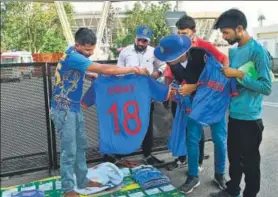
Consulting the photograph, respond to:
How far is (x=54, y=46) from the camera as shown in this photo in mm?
33906

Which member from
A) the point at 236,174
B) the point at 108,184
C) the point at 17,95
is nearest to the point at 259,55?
the point at 236,174

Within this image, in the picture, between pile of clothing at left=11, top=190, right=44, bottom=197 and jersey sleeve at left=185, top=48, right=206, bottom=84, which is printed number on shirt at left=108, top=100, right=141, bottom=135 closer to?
jersey sleeve at left=185, top=48, right=206, bottom=84

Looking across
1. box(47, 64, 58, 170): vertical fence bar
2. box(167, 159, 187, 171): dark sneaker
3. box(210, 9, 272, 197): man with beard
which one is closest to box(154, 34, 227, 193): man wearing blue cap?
box(210, 9, 272, 197): man with beard

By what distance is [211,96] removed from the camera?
3.18m

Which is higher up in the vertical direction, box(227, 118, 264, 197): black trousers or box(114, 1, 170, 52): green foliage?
box(114, 1, 170, 52): green foliage

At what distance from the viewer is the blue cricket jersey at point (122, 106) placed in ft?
11.2

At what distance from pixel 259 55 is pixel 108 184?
208 centimetres

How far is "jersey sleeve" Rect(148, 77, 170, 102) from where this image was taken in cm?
351

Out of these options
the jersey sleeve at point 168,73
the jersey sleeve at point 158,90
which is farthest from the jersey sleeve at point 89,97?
the jersey sleeve at point 168,73

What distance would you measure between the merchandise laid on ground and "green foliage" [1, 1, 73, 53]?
2599cm

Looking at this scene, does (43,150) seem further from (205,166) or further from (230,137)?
(230,137)

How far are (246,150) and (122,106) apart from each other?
136 cm

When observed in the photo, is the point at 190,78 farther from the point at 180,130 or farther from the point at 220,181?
the point at 220,181

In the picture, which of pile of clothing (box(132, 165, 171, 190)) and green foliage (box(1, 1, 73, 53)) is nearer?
pile of clothing (box(132, 165, 171, 190))
